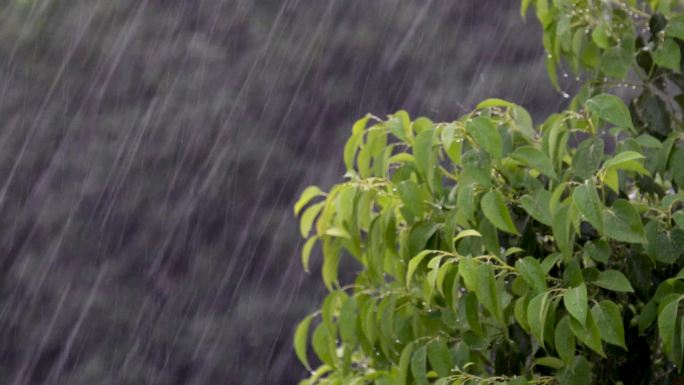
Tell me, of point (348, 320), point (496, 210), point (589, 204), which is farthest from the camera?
point (348, 320)

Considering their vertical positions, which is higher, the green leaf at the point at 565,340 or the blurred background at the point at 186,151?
the green leaf at the point at 565,340

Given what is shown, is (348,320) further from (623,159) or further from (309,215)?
(623,159)

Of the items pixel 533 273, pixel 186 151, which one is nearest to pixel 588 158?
pixel 533 273

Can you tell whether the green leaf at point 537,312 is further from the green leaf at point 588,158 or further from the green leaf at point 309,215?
the green leaf at point 309,215

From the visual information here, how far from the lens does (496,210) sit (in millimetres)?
1612

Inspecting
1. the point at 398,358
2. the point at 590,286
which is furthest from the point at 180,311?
the point at 590,286

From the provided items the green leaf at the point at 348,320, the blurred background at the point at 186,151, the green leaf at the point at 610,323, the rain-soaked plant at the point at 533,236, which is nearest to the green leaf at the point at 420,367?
the rain-soaked plant at the point at 533,236

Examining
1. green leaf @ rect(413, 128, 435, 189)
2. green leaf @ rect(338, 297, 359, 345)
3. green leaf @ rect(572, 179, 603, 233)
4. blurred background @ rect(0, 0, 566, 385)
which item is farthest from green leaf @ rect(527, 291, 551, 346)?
blurred background @ rect(0, 0, 566, 385)

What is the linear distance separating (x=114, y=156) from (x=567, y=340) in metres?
2.43

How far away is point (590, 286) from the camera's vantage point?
5.70 feet

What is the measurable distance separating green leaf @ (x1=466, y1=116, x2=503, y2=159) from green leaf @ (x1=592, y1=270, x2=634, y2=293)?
234 mm

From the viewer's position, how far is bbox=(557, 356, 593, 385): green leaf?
1691 mm

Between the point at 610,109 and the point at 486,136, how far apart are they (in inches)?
6.9

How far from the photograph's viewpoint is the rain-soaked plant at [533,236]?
5.23ft
